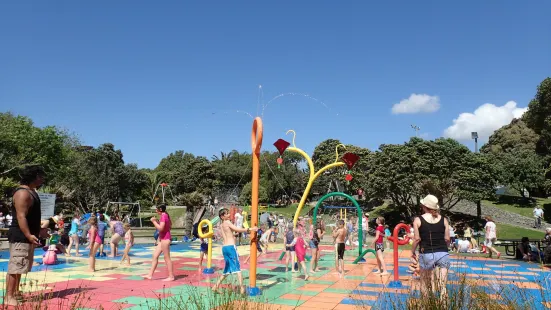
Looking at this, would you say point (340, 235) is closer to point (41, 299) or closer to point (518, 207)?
point (41, 299)

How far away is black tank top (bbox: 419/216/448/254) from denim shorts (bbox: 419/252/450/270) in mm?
56

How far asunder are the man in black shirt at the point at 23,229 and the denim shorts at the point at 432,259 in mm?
5342

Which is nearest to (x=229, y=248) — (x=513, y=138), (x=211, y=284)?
(x=211, y=284)

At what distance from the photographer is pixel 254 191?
779 centimetres

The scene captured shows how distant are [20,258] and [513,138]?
63636 mm

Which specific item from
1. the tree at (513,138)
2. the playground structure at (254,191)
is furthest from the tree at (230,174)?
the playground structure at (254,191)

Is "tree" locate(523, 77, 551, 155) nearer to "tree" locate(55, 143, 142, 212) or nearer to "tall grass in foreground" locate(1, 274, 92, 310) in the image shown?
"tree" locate(55, 143, 142, 212)

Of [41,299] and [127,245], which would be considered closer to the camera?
[41,299]

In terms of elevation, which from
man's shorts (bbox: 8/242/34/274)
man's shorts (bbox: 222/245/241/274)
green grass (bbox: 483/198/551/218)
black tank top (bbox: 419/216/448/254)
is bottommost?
man's shorts (bbox: 222/245/241/274)

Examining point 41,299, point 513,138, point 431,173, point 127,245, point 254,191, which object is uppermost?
point 513,138

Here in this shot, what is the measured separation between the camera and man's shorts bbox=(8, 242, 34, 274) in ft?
17.8

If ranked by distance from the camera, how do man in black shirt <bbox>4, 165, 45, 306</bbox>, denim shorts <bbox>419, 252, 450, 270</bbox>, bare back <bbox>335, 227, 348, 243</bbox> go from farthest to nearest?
bare back <bbox>335, 227, 348, 243</bbox> → denim shorts <bbox>419, 252, 450, 270</bbox> → man in black shirt <bbox>4, 165, 45, 306</bbox>

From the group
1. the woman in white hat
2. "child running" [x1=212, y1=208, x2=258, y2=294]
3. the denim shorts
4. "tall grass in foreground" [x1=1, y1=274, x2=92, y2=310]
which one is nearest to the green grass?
the woman in white hat

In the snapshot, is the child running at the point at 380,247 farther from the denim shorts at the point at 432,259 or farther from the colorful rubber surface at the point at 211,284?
the denim shorts at the point at 432,259
